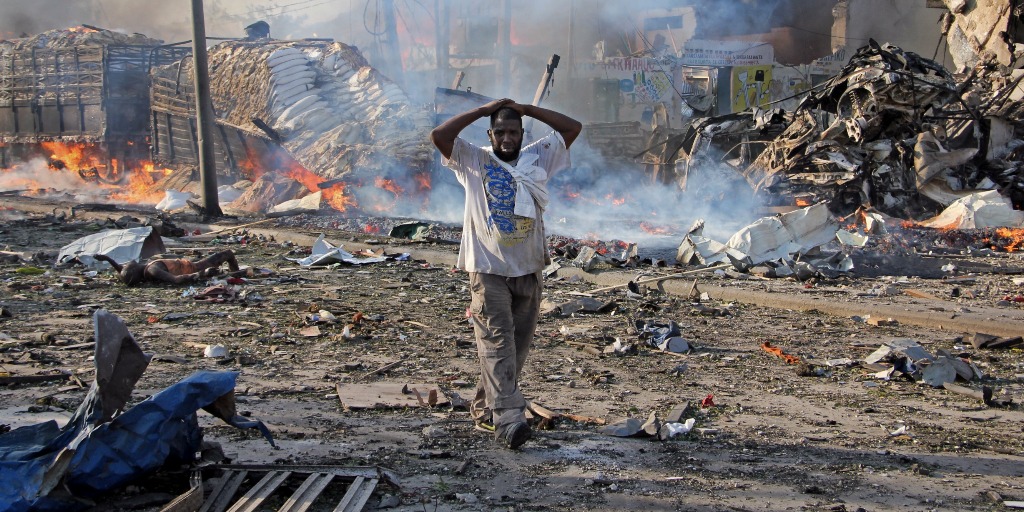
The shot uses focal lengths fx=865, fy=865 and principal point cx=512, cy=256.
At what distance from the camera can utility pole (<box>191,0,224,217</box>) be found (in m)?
13.4

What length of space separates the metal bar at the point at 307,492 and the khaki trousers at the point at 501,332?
0.95 meters

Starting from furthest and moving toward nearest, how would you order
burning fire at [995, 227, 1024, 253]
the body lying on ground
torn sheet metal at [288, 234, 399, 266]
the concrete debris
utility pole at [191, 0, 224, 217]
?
utility pole at [191, 0, 224, 217], burning fire at [995, 227, 1024, 253], torn sheet metal at [288, 234, 399, 266], the body lying on ground, the concrete debris

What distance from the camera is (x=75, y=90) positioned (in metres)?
21.8

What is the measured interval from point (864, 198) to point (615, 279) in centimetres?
635

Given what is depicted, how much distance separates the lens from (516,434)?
3746 mm

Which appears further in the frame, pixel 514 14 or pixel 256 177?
pixel 514 14

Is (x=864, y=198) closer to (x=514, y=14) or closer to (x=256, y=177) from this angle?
(x=256, y=177)

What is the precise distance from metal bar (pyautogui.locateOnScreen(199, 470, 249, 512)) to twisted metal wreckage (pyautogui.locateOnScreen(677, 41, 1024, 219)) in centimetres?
1165

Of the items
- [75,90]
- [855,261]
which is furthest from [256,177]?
[855,261]

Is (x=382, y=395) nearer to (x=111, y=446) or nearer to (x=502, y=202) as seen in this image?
(x=502, y=202)

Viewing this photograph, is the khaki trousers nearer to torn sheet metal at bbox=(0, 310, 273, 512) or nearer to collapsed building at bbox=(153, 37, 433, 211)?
torn sheet metal at bbox=(0, 310, 273, 512)

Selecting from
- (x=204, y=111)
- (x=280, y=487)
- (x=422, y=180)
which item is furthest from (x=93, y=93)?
(x=280, y=487)

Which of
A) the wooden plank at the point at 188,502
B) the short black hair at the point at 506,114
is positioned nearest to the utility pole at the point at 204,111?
the short black hair at the point at 506,114

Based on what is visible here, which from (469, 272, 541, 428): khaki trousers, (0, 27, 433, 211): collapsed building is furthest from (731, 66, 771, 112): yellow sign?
(469, 272, 541, 428): khaki trousers
